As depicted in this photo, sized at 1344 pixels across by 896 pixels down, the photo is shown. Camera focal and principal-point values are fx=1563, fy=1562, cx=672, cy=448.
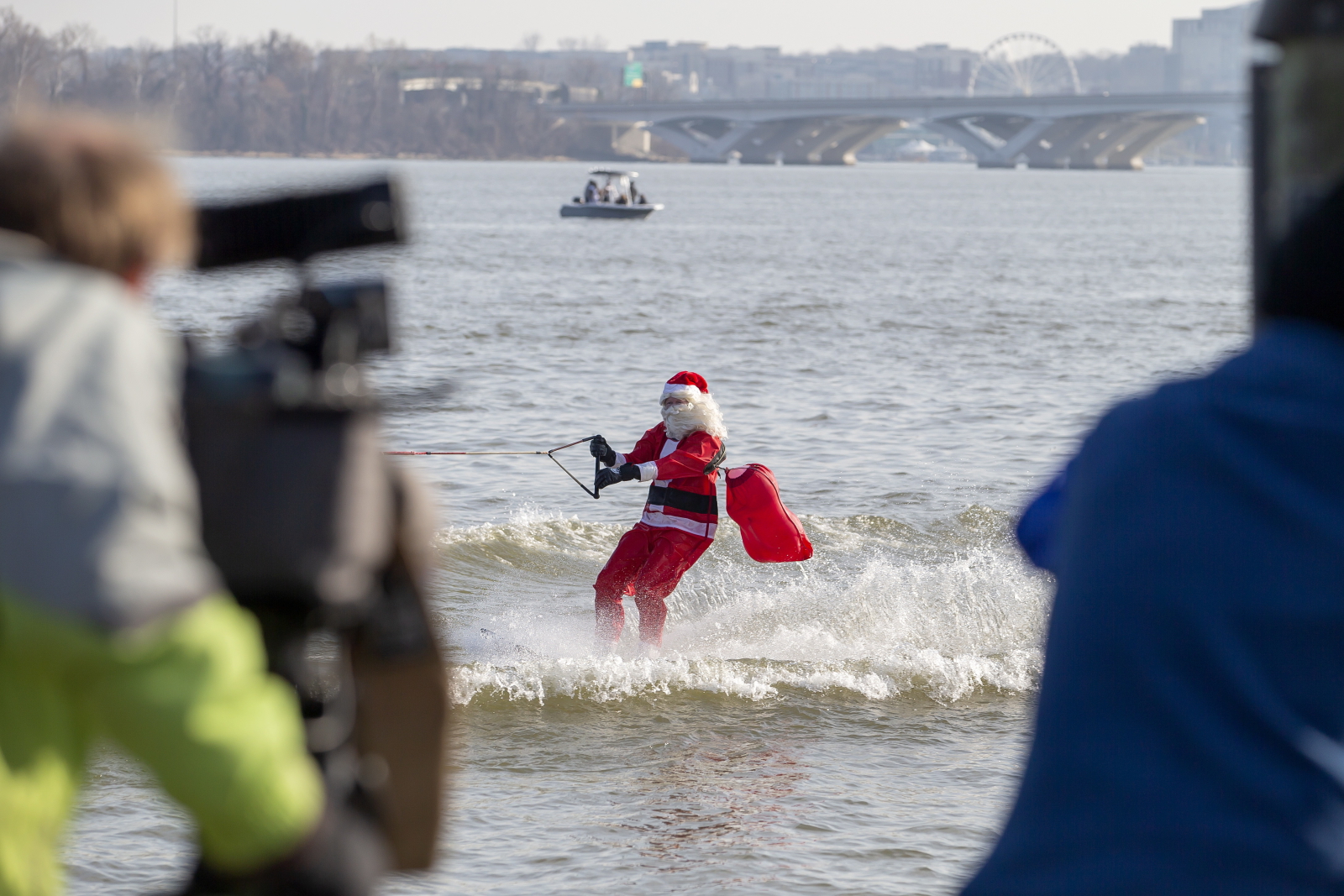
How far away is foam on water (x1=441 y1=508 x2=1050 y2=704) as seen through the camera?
27.5 ft

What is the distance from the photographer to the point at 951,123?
11694cm

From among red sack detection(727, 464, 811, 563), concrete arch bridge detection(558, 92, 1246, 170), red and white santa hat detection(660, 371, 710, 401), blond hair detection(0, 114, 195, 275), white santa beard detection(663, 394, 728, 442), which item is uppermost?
concrete arch bridge detection(558, 92, 1246, 170)

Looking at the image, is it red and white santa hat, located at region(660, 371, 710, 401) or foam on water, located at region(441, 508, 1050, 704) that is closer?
foam on water, located at region(441, 508, 1050, 704)

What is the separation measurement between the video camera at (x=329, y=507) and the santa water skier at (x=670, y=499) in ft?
20.3

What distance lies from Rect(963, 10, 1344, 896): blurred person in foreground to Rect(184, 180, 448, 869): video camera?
0.79 meters

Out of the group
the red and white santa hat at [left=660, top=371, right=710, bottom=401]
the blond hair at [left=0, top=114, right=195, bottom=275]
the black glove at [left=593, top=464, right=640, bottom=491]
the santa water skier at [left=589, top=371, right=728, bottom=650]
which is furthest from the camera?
the red and white santa hat at [left=660, top=371, right=710, bottom=401]

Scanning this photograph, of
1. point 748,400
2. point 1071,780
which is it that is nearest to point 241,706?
point 1071,780

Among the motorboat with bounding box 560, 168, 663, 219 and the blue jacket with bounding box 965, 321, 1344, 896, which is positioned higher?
the motorboat with bounding box 560, 168, 663, 219

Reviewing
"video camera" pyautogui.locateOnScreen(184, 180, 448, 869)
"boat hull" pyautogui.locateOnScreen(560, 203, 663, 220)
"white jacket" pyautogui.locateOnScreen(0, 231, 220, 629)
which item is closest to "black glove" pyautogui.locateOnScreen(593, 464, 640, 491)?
"video camera" pyautogui.locateOnScreen(184, 180, 448, 869)

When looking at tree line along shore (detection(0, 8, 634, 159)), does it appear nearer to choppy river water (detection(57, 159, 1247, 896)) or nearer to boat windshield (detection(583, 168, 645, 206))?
boat windshield (detection(583, 168, 645, 206))

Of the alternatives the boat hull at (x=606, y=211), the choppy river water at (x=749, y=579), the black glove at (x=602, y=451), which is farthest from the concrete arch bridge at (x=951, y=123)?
the black glove at (x=602, y=451)

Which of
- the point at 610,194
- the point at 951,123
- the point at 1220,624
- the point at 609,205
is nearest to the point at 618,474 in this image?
the point at 1220,624

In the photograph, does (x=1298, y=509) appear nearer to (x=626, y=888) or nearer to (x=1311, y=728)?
(x=1311, y=728)

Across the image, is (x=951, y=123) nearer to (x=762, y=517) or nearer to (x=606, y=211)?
(x=606, y=211)
